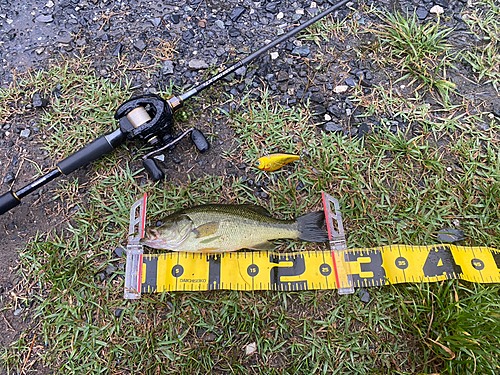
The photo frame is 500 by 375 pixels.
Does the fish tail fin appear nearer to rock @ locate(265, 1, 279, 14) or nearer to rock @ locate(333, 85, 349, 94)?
rock @ locate(333, 85, 349, 94)

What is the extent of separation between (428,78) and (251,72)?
2.31 m

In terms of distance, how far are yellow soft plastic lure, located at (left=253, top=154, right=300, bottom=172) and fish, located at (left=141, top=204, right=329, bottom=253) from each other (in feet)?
2.00

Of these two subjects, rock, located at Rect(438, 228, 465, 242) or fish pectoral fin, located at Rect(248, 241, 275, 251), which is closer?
fish pectoral fin, located at Rect(248, 241, 275, 251)

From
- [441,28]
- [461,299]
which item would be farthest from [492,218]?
[441,28]

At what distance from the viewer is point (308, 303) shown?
332cm

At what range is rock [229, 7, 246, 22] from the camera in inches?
173

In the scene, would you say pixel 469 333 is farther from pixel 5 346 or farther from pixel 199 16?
pixel 199 16

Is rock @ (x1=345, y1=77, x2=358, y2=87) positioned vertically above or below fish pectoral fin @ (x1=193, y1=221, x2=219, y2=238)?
below

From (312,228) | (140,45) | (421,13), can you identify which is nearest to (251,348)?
(312,228)

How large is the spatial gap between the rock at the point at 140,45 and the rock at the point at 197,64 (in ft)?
2.27

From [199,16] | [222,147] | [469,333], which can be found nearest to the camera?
[469,333]

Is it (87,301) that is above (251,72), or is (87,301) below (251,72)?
below

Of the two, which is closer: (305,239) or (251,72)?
(305,239)

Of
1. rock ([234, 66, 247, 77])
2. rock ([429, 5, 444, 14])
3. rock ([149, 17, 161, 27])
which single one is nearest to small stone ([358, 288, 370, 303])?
rock ([234, 66, 247, 77])
